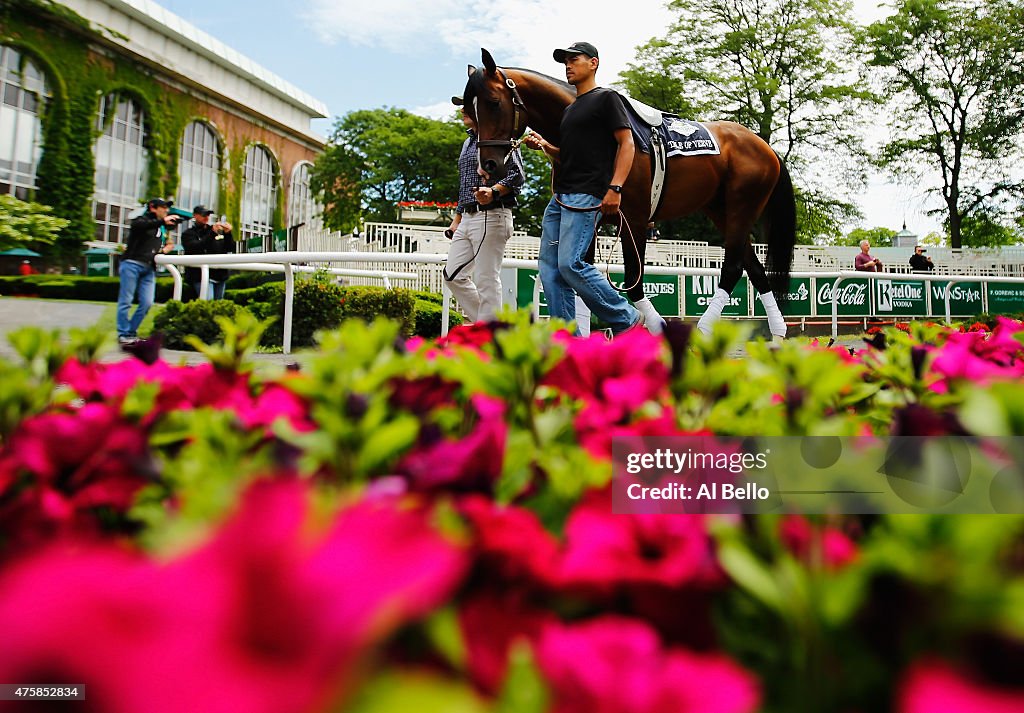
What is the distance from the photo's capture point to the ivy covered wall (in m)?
27.2

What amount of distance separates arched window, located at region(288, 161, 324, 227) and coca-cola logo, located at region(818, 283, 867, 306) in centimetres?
3618

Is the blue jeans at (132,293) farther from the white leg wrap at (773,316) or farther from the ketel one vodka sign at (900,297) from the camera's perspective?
the ketel one vodka sign at (900,297)

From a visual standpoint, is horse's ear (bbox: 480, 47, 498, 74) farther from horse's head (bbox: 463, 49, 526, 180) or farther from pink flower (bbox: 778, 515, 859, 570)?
pink flower (bbox: 778, 515, 859, 570)

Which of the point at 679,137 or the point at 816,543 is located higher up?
the point at 679,137

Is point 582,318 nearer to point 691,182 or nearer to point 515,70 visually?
point 691,182

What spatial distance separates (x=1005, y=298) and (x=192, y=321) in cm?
1769

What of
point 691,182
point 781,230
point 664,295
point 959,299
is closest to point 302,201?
point 664,295

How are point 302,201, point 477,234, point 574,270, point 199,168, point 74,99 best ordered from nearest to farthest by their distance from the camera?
point 574,270 < point 477,234 < point 74,99 < point 199,168 < point 302,201

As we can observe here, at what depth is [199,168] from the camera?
35938 millimetres

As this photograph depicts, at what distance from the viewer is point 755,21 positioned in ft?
101

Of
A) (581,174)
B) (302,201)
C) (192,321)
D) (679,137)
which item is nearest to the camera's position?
(581,174)

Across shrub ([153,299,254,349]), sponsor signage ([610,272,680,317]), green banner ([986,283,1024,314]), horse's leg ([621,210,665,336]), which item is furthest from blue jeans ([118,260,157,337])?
green banner ([986,283,1024,314])

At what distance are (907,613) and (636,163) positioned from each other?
4984 mm

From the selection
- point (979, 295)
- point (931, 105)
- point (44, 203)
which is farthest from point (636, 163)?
point (931, 105)
